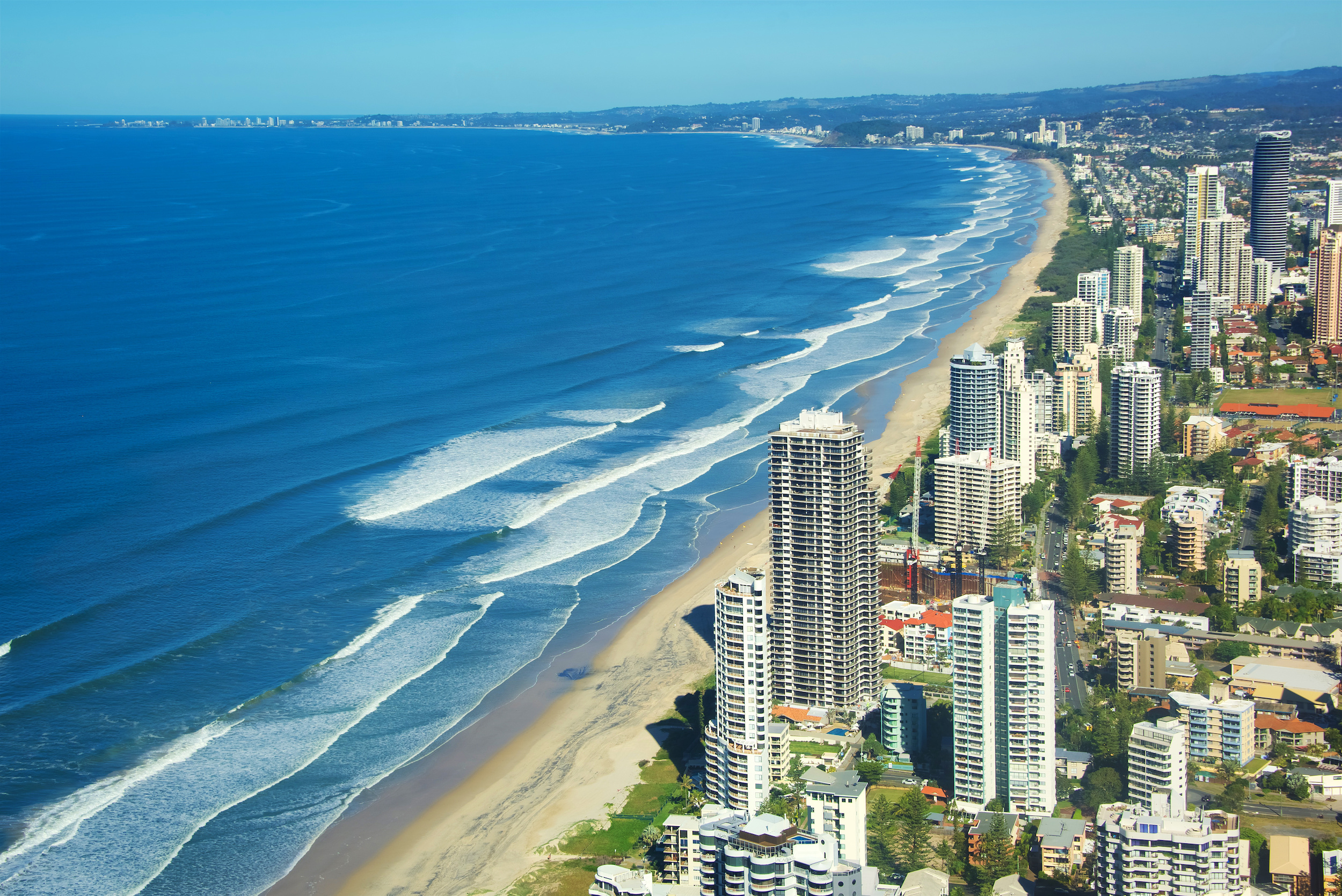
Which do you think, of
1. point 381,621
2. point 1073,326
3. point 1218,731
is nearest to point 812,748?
point 1218,731

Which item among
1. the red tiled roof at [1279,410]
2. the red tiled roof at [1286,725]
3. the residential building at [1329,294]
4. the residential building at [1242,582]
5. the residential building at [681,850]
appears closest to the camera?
the residential building at [681,850]

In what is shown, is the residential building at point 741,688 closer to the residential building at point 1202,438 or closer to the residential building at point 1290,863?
the residential building at point 1290,863

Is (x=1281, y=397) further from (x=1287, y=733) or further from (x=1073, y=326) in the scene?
(x=1287, y=733)

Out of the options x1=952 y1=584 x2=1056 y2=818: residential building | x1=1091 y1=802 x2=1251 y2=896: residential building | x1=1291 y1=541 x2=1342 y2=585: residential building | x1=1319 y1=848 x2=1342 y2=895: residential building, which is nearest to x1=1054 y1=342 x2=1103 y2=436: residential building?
x1=1291 y1=541 x2=1342 y2=585: residential building

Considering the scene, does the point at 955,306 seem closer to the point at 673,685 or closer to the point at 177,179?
the point at 673,685

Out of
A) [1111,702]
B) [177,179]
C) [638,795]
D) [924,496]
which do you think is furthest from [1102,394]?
[177,179]

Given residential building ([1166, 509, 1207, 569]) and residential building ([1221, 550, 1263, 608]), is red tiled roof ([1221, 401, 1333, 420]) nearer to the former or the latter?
residential building ([1166, 509, 1207, 569])

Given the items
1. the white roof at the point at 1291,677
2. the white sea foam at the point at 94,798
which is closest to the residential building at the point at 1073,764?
the white roof at the point at 1291,677
